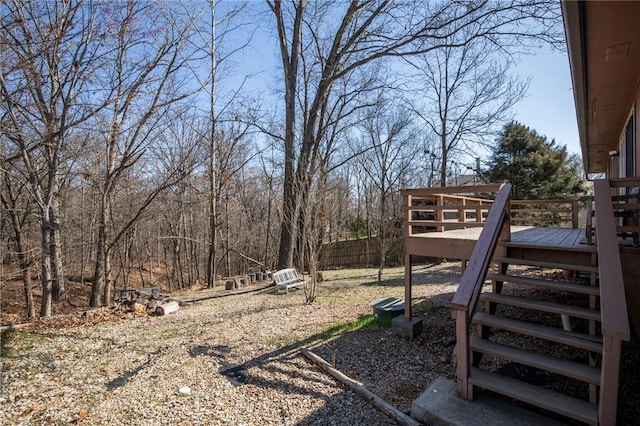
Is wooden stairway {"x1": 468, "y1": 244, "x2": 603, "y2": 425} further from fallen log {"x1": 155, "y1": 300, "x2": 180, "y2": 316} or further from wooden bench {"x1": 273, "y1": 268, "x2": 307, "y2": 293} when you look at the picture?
fallen log {"x1": 155, "y1": 300, "x2": 180, "y2": 316}

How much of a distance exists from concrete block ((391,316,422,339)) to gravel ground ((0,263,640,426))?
9 cm

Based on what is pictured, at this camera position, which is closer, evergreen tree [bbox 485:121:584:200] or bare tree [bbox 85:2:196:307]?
bare tree [bbox 85:2:196:307]

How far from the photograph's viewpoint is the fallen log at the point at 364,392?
265 centimetres

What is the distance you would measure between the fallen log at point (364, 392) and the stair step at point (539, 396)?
65 centimetres

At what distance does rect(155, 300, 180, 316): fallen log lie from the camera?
6305 mm

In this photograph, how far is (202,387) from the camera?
11.0 ft

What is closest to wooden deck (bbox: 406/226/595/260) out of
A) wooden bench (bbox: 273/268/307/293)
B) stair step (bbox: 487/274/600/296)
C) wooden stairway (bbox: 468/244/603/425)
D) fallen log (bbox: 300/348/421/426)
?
wooden stairway (bbox: 468/244/603/425)

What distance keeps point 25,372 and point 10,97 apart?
482 cm

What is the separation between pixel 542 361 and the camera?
8.36 ft

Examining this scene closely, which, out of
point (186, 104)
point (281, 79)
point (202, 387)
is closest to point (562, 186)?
point (281, 79)

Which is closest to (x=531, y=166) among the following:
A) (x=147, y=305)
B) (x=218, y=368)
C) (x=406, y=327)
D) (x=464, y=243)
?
(x=464, y=243)

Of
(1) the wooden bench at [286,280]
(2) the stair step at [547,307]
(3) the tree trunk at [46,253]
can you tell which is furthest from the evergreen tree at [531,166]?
(3) the tree trunk at [46,253]

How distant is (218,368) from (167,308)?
3.24m

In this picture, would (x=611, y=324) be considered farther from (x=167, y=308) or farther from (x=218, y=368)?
(x=167, y=308)
